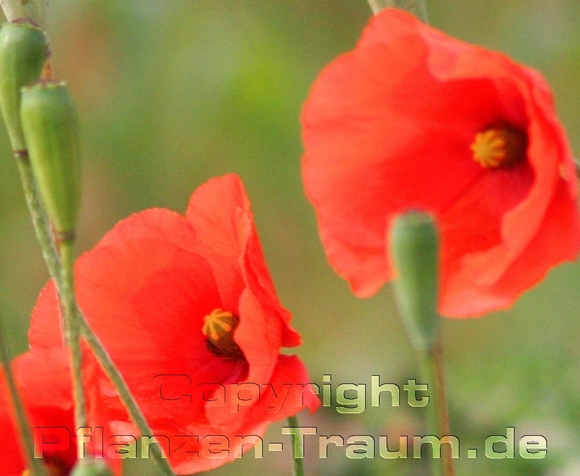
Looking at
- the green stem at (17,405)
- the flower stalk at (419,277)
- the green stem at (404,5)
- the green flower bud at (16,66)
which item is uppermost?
the green stem at (404,5)

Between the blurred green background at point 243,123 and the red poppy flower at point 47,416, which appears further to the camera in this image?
the blurred green background at point 243,123

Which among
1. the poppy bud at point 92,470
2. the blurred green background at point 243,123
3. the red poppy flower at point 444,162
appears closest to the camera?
the poppy bud at point 92,470

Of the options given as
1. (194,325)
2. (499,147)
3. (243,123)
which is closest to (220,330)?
(194,325)

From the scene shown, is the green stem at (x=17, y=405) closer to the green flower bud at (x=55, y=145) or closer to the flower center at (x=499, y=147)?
the green flower bud at (x=55, y=145)

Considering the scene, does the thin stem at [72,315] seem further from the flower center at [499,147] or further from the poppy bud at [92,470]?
the flower center at [499,147]

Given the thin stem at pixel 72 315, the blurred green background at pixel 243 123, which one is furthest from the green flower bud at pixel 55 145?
the blurred green background at pixel 243 123

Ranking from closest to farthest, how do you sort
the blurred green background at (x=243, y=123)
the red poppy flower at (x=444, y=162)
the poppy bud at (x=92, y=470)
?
the poppy bud at (x=92, y=470) < the red poppy flower at (x=444, y=162) < the blurred green background at (x=243, y=123)

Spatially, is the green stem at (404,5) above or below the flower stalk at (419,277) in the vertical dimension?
above

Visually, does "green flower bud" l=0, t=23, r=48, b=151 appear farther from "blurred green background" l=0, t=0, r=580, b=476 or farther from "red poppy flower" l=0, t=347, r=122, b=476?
"blurred green background" l=0, t=0, r=580, b=476
